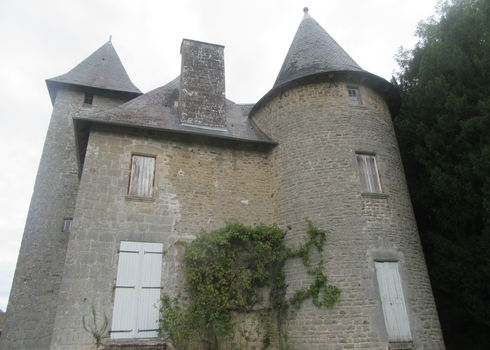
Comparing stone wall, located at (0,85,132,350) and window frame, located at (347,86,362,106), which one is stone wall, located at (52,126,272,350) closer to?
window frame, located at (347,86,362,106)

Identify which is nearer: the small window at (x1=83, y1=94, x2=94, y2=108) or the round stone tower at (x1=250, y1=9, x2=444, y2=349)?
the round stone tower at (x1=250, y1=9, x2=444, y2=349)

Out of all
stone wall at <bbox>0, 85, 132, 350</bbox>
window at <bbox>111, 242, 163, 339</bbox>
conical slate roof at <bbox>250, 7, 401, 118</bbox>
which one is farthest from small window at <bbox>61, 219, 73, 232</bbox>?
conical slate roof at <bbox>250, 7, 401, 118</bbox>

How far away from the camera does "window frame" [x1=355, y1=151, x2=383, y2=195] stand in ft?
28.8

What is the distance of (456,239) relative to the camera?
9445 mm

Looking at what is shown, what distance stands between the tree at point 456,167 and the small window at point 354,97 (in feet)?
6.48

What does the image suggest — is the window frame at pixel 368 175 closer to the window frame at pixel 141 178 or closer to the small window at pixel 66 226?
the window frame at pixel 141 178

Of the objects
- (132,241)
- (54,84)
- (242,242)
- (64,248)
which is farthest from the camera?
(54,84)

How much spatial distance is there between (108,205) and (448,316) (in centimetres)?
921

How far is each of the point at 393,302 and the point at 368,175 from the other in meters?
2.93

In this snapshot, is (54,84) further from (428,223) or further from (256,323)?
(428,223)

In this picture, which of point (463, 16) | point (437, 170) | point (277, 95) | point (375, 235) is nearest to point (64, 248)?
point (277, 95)

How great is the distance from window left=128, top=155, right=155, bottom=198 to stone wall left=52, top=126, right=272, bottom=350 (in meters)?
0.13

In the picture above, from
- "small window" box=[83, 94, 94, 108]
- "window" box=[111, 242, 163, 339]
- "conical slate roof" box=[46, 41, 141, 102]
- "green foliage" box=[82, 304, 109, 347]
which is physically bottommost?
"green foliage" box=[82, 304, 109, 347]

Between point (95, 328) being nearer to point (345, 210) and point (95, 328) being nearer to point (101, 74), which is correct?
point (345, 210)
